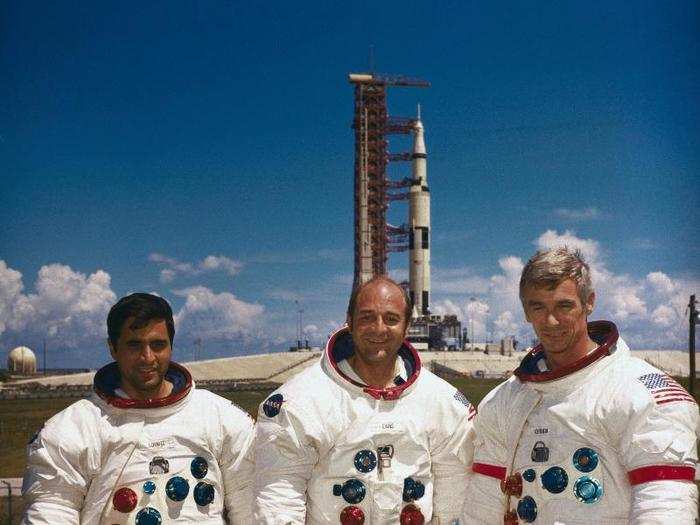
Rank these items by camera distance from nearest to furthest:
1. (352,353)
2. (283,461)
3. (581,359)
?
(581,359) → (283,461) → (352,353)

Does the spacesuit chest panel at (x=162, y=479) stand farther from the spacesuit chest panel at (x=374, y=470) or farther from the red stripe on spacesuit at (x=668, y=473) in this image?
the red stripe on spacesuit at (x=668, y=473)

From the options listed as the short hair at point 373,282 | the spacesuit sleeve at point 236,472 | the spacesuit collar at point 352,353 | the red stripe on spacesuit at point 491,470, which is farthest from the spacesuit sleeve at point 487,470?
the spacesuit sleeve at point 236,472

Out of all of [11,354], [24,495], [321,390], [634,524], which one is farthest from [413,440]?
[11,354]

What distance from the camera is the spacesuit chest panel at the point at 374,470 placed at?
5.21 m

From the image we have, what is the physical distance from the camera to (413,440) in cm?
535

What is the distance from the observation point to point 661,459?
13.6 feet

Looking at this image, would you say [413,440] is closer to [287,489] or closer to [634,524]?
[287,489]

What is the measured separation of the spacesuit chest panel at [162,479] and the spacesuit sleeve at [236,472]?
125 mm

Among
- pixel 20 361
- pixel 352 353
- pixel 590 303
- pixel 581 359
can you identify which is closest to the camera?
pixel 581 359

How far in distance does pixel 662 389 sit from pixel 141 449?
11.3ft

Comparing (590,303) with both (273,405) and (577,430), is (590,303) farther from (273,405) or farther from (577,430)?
(273,405)

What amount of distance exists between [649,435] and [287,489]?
2.30 metres

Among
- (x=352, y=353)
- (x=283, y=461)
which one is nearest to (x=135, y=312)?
(x=283, y=461)

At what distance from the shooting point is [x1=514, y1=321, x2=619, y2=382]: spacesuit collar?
4.65 m
